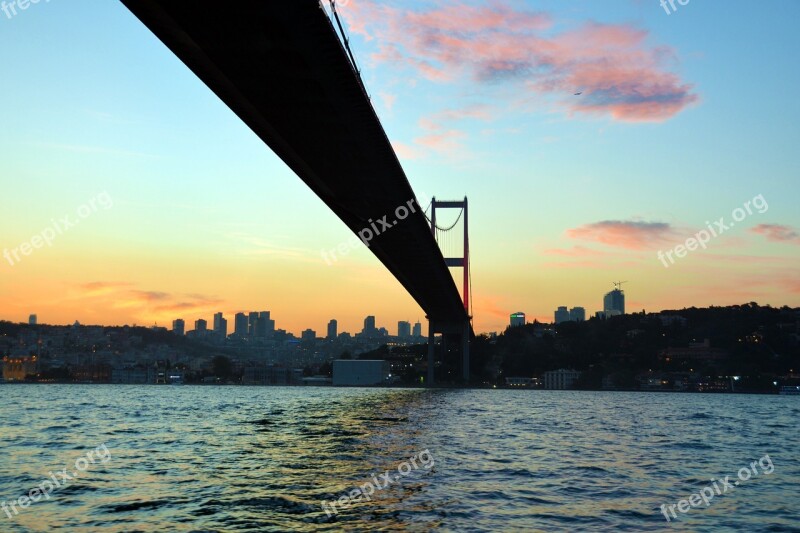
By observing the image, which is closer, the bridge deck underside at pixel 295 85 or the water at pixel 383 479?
the water at pixel 383 479

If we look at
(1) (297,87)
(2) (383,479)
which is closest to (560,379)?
(1) (297,87)

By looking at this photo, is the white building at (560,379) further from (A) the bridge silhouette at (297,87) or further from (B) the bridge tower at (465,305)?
(A) the bridge silhouette at (297,87)

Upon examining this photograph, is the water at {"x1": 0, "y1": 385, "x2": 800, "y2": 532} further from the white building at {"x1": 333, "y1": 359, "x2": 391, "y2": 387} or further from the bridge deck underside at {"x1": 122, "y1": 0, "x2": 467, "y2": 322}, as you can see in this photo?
the white building at {"x1": 333, "y1": 359, "x2": 391, "y2": 387}

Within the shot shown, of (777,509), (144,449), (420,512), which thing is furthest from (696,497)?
(144,449)

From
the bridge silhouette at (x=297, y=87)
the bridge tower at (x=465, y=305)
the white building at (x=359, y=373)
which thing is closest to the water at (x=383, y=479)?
the bridge silhouette at (x=297, y=87)

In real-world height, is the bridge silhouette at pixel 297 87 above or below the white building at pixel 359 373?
above

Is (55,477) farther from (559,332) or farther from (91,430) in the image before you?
(559,332)

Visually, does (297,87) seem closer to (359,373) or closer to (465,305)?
(465,305)
